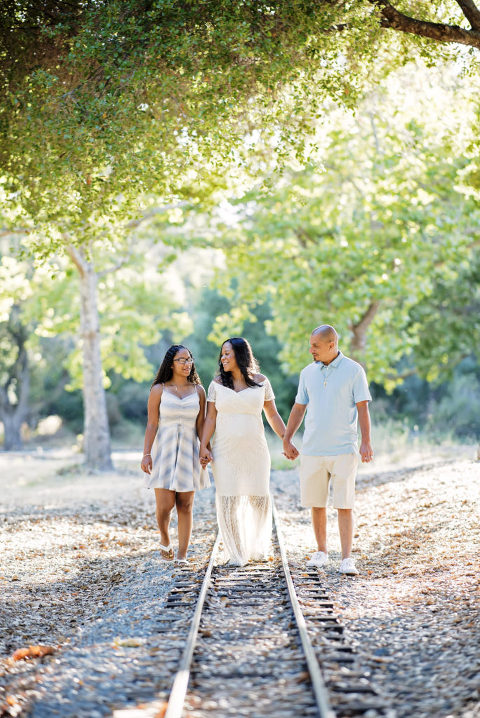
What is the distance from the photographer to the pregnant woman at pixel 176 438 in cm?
870

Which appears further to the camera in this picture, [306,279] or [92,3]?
[306,279]

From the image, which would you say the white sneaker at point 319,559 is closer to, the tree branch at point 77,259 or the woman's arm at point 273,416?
the woman's arm at point 273,416

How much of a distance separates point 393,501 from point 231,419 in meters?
6.60

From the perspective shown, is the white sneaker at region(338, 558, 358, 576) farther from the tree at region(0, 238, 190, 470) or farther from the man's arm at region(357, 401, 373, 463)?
the tree at region(0, 238, 190, 470)

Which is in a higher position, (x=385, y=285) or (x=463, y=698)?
(x=385, y=285)

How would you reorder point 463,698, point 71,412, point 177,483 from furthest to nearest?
1. point 71,412
2. point 177,483
3. point 463,698

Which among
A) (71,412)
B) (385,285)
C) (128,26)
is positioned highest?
(128,26)

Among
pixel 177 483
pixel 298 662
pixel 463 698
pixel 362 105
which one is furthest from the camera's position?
pixel 362 105

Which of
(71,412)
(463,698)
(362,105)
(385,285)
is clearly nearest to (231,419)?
(463,698)

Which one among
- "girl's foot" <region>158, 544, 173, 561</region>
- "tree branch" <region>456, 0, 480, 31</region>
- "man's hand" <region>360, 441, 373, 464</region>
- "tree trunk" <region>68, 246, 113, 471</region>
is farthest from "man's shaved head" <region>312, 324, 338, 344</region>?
"tree trunk" <region>68, 246, 113, 471</region>

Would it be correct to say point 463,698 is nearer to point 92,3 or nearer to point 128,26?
point 128,26

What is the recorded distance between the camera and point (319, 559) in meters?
8.72

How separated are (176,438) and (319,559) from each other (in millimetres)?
1910

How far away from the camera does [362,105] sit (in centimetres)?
1435
